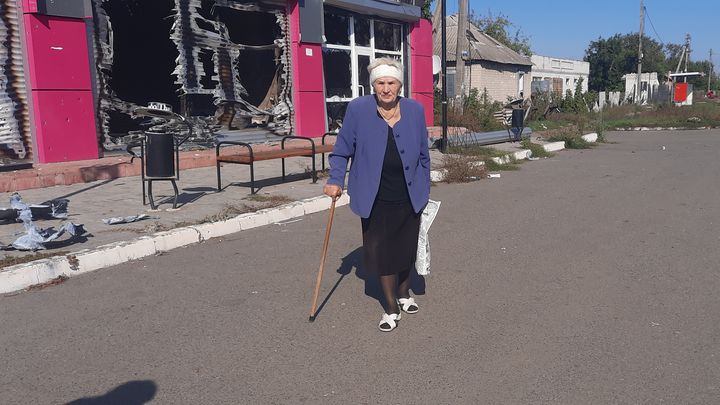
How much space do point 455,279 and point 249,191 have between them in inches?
184

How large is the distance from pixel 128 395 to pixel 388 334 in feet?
5.34

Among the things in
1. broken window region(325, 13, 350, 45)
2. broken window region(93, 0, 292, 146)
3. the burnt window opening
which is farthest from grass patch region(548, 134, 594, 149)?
the burnt window opening

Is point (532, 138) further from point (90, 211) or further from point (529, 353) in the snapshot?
point (529, 353)

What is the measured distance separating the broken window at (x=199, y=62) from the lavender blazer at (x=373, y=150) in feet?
26.9

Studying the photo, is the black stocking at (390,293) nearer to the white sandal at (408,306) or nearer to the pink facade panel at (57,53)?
the white sandal at (408,306)

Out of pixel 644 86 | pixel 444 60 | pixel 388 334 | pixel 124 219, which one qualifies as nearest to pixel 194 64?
pixel 444 60

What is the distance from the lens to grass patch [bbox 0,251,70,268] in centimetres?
545

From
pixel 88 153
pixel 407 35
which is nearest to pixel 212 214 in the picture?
pixel 88 153

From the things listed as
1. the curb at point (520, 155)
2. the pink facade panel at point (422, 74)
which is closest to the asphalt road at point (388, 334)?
the curb at point (520, 155)

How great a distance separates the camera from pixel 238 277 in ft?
18.4

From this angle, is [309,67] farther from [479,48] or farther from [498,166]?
[479,48]

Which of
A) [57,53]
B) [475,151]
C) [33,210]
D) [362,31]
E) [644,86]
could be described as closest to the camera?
[33,210]

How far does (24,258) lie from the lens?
18.4 ft

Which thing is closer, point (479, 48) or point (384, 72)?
point (384, 72)
